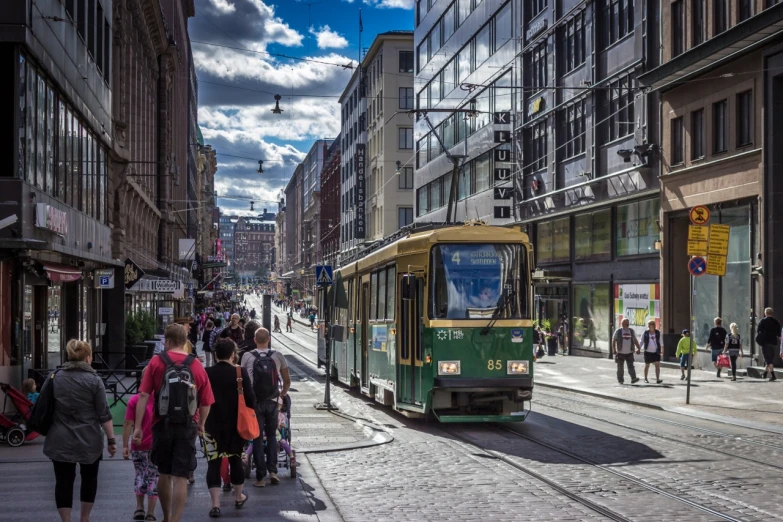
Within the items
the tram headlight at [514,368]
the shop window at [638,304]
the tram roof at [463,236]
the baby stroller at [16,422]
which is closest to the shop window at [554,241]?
the shop window at [638,304]

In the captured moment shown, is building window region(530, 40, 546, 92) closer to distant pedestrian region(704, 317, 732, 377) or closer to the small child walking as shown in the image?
distant pedestrian region(704, 317, 732, 377)

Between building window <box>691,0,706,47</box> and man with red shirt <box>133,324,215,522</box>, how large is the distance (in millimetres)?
25428

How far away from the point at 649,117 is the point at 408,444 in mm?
21825

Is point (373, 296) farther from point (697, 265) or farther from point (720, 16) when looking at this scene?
point (720, 16)

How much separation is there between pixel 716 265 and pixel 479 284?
9.92 metres

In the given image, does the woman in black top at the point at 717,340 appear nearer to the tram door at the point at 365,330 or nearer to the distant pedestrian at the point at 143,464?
the tram door at the point at 365,330

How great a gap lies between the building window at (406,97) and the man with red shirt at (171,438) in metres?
74.9

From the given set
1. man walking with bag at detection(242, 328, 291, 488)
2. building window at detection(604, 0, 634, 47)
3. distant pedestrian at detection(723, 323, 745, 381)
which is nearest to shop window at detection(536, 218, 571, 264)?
building window at detection(604, 0, 634, 47)

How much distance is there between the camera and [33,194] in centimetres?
1888

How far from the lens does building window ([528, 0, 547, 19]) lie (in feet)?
142

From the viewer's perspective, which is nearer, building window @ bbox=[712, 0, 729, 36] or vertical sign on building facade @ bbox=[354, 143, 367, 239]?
building window @ bbox=[712, 0, 729, 36]

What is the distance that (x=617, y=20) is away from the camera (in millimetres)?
36188

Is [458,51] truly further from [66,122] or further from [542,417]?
[542,417]

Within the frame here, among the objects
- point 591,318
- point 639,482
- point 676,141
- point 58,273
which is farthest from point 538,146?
point 639,482
